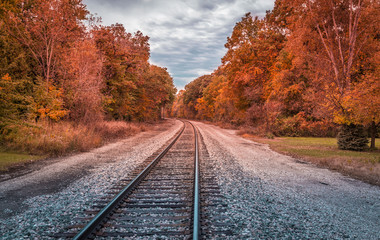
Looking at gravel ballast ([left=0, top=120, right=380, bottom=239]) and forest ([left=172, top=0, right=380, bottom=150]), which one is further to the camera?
forest ([left=172, top=0, right=380, bottom=150])

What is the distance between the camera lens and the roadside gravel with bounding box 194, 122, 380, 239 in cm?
385

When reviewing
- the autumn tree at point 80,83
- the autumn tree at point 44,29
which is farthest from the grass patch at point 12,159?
the autumn tree at point 44,29

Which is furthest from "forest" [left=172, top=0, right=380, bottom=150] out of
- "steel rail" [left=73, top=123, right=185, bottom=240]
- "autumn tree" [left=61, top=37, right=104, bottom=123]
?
"autumn tree" [left=61, top=37, right=104, bottom=123]

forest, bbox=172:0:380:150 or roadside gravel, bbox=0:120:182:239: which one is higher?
forest, bbox=172:0:380:150

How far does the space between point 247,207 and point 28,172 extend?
702cm

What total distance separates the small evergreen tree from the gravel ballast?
701 centimetres

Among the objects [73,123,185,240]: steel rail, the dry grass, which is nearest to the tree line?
the dry grass

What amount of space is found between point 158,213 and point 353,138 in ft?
46.3

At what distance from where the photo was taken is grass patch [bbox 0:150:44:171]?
7.96 meters

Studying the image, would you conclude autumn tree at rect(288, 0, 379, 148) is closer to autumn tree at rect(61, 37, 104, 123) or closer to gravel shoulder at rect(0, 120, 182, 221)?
gravel shoulder at rect(0, 120, 182, 221)

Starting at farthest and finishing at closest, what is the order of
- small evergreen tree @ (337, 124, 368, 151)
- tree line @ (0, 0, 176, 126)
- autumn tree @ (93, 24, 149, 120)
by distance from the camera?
autumn tree @ (93, 24, 149, 120) → small evergreen tree @ (337, 124, 368, 151) → tree line @ (0, 0, 176, 126)

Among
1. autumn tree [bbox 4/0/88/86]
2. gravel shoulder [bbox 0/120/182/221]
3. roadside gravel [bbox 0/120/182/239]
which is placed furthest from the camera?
autumn tree [bbox 4/0/88/86]

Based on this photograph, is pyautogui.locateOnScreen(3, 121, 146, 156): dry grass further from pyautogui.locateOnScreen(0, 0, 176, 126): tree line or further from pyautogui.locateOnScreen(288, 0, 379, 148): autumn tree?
pyautogui.locateOnScreen(288, 0, 379, 148): autumn tree

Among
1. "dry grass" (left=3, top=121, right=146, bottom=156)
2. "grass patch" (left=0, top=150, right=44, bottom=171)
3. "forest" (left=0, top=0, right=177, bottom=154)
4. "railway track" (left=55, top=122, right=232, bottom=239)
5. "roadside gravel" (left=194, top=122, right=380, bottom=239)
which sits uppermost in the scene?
"forest" (left=0, top=0, right=177, bottom=154)
